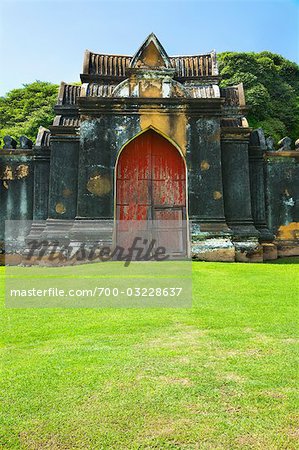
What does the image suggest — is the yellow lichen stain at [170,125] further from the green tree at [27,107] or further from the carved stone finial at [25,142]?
the green tree at [27,107]

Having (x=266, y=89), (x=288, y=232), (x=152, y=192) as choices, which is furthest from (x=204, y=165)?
(x=266, y=89)

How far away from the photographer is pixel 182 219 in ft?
39.3

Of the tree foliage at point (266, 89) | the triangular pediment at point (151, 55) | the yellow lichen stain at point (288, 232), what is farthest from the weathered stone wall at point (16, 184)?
the tree foliage at point (266, 89)

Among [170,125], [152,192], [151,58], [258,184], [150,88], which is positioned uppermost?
[151,58]

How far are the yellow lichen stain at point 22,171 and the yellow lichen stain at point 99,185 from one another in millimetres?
2548

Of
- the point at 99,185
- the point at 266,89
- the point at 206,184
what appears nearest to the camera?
the point at 99,185

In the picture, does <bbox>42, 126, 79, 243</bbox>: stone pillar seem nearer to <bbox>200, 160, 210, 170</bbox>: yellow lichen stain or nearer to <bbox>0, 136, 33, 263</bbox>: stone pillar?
<bbox>0, 136, 33, 263</bbox>: stone pillar

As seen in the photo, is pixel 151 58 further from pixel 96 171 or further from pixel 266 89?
pixel 266 89

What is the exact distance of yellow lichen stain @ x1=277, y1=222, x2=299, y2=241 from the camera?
13242 millimetres

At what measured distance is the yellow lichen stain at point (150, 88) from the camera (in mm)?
11945

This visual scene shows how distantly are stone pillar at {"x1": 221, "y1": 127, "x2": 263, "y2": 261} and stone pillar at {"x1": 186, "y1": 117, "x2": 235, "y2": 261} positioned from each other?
46 centimetres

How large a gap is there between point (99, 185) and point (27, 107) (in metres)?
27.1

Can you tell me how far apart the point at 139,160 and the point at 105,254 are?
2.74m

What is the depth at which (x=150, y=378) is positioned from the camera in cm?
341
